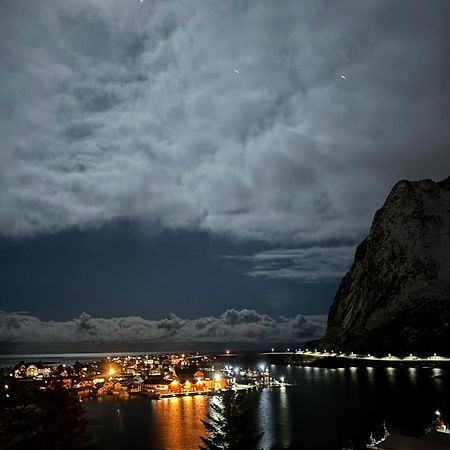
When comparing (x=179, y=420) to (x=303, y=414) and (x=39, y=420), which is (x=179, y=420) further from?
(x=39, y=420)

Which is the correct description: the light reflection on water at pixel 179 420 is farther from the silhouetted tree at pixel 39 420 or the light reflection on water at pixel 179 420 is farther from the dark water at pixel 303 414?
the silhouetted tree at pixel 39 420

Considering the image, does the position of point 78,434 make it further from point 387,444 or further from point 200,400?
point 200,400

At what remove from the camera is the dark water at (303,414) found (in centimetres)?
7325

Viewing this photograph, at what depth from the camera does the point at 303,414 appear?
313ft

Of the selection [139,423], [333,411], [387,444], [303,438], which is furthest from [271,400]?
[387,444]

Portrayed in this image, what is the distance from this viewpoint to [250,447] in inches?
1049

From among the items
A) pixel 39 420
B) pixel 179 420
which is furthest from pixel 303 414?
pixel 39 420

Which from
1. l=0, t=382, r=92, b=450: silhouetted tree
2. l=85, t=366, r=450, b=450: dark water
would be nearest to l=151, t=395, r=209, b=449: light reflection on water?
l=85, t=366, r=450, b=450: dark water

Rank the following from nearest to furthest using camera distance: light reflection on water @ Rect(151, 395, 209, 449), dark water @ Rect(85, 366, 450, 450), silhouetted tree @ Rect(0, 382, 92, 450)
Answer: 1. silhouetted tree @ Rect(0, 382, 92, 450)
2. dark water @ Rect(85, 366, 450, 450)
3. light reflection on water @ Rect(151, 395, 209, 449)

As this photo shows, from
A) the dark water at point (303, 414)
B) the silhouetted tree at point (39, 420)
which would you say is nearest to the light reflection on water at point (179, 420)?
the dark water at point (303, 414)

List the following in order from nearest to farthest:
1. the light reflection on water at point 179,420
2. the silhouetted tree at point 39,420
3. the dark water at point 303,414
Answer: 1. the silhouetted tree at point 39,420
2. the dark water at point 303,414
3. the light reflection on water at point 179,420

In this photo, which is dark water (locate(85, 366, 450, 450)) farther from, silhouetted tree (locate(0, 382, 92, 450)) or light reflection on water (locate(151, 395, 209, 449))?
silhouetted tree (locate(0, 382, 92, 450))

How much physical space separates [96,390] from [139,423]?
190ft

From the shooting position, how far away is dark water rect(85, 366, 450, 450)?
73250 mm
